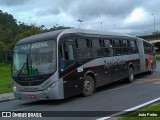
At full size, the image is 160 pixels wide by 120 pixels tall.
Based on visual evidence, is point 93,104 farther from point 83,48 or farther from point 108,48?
point 108,48

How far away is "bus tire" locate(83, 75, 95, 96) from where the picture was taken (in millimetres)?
16172

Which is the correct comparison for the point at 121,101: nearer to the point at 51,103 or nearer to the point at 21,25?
the point at 51,103

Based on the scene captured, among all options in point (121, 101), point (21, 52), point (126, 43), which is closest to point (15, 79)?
point (21, 52)

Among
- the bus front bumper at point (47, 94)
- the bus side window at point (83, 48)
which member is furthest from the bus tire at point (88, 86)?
the bus front bumper at point (47, 94)

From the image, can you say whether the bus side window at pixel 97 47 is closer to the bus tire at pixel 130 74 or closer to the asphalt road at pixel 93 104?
the asphalt road at pixel 93 104

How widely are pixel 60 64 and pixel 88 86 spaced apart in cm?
253

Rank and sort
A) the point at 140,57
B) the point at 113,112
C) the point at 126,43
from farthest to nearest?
the point at 140,57, the point at 126,43, the point at 113,112

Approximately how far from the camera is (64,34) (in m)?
15.2

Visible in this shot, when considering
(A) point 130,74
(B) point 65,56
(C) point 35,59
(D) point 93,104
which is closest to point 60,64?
(B) point 65,56

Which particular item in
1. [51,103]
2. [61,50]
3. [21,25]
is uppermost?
[21,25]

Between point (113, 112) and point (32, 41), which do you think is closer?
point (113, 112)

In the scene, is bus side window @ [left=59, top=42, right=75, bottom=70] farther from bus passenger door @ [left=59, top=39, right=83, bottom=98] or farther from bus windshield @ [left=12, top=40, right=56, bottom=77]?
bus windshield @ [left=12, top=40, right=56, bottom=77]

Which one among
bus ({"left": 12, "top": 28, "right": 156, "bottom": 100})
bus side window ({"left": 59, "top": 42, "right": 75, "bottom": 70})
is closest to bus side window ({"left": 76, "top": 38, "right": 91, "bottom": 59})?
bus ({"left": 12, "top": 28, "right": 156, "bottom": 100})

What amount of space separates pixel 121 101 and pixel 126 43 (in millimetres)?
9101
